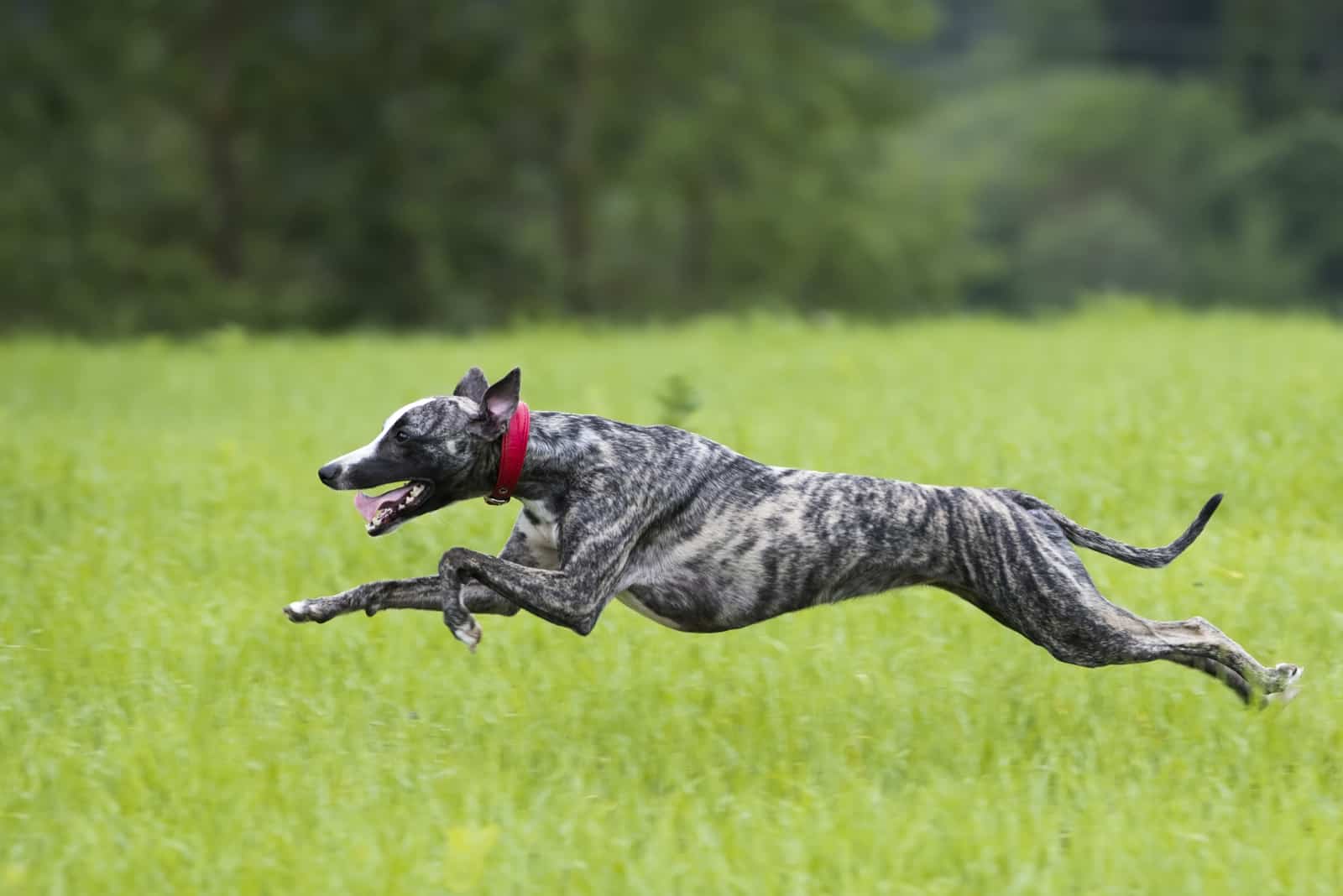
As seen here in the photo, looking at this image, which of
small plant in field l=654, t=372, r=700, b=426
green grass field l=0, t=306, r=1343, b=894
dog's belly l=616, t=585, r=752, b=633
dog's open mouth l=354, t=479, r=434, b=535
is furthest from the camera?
small plant in field l=654, t=372, r=700, b=426

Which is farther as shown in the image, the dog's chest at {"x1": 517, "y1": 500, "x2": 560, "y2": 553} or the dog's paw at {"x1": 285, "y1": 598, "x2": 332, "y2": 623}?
the dog's paw at {"x1": 285, "y1": 598, "x2": 332, "y2": 623}

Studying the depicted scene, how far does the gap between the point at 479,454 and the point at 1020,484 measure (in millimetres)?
4228

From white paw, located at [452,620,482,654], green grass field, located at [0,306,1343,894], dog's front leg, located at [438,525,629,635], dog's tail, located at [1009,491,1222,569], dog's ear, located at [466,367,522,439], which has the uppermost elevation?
dog's ear, located at [466,367,522,439]

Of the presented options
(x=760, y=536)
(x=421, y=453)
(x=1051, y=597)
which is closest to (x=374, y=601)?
(x=421, y=453)

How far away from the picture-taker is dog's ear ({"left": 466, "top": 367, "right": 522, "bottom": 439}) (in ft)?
17.8

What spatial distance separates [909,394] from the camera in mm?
13180

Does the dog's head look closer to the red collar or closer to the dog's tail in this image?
the red collar

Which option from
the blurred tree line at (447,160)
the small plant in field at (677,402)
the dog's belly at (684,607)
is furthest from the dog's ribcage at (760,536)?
the blurred tree line at (447,160)

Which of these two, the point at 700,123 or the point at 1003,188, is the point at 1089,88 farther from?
the point at 700,123

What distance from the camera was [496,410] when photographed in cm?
546

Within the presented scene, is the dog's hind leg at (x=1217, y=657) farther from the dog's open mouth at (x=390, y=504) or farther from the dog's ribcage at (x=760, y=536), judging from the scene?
the dog's open mouth at (x=390, y=504)

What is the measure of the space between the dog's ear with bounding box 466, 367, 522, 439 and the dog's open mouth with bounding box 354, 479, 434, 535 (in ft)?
0.89

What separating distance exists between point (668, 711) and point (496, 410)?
134 centimetres

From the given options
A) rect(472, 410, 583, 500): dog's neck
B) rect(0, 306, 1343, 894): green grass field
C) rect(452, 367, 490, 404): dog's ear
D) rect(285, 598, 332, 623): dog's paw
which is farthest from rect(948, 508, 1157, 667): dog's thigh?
rect(285, 598, 332, 623): dog's paw
